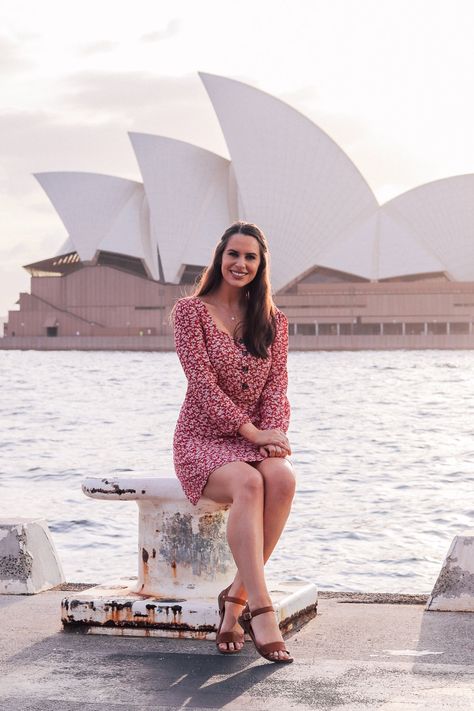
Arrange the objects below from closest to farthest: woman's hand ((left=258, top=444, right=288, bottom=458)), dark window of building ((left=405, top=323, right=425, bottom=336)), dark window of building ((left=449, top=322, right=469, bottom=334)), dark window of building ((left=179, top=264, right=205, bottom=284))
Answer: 1. woman's hand ((left=258, top=444, right=288, bottom=458))
2. dark window of building ((left=179, top=264, right=205, bottom=284))
3. dark window of building ((left=405, top=323, right=425, bottom=336))
4. dark window of building ((left=449, top=322, right=469, bottom=334))

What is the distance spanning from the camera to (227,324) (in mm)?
3270

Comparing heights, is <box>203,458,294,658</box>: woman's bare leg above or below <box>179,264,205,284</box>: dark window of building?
below

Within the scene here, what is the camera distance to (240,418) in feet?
10.2

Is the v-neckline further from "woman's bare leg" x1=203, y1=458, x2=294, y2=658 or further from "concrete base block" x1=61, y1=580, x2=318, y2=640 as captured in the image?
"concrete base block" x1=61, y1=580, x2=318, y2=640

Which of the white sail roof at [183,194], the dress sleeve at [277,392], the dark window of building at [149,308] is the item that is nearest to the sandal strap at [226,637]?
the dress sleeve at [277,392]

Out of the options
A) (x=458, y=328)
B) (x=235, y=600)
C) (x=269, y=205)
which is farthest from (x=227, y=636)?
(x=458, y=328)

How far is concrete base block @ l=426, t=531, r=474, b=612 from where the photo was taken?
3303mm

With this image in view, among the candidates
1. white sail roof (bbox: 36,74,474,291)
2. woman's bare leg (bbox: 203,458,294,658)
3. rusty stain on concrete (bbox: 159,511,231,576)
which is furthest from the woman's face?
white sail roof (bbox: 36,74,474,291)

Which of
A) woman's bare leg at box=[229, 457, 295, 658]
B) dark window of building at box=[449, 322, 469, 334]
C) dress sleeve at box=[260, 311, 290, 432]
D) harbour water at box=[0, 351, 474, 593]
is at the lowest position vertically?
harbour water at box=[0, 351, 474, 593]

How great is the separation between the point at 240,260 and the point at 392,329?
51279mm

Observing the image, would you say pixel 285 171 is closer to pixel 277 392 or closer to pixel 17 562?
pixel 17 562

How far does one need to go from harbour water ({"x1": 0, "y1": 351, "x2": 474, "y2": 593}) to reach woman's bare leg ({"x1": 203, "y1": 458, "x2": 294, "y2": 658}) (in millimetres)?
630

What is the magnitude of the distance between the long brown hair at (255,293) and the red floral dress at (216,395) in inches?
1.2

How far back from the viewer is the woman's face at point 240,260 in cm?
329
